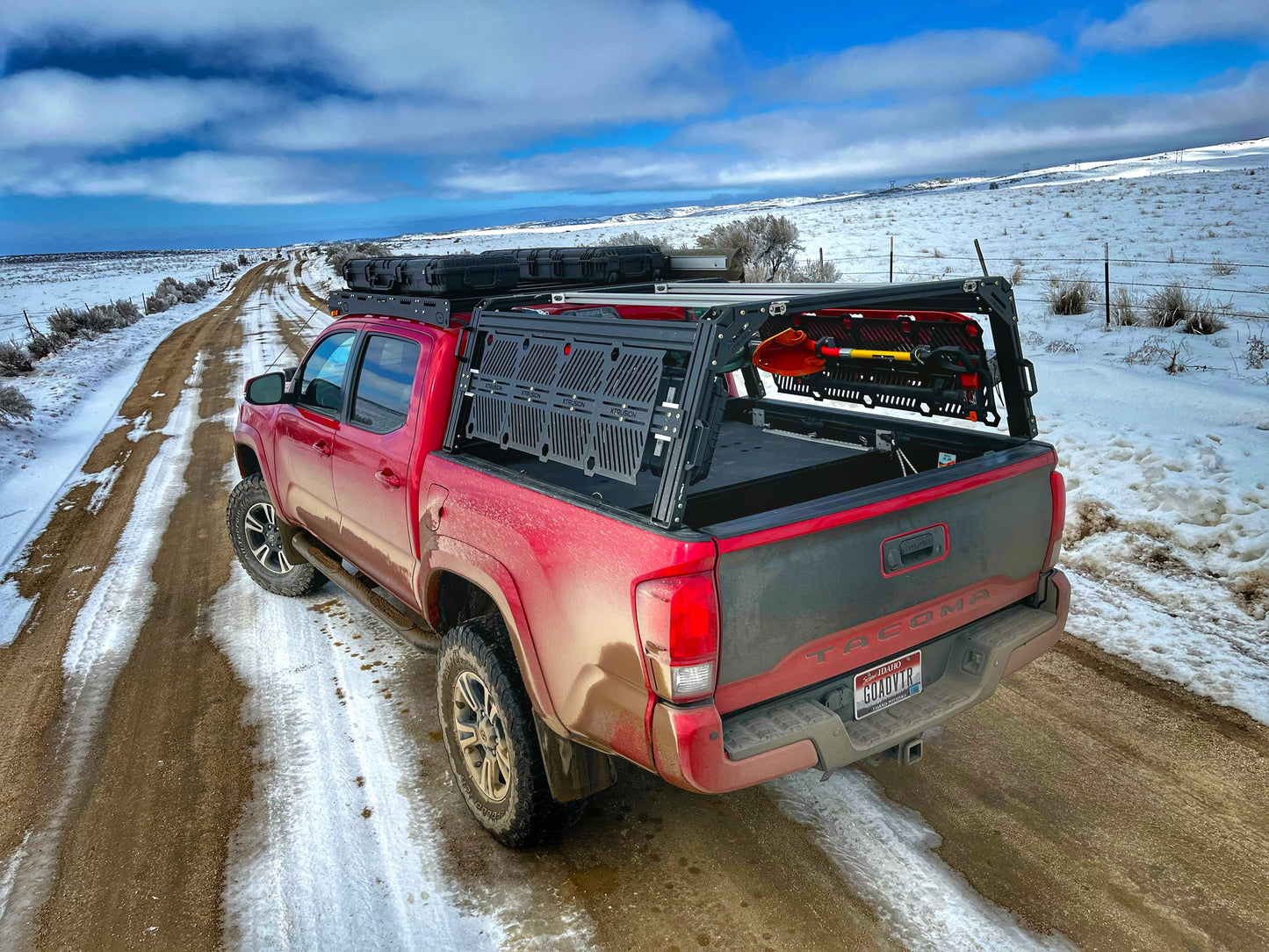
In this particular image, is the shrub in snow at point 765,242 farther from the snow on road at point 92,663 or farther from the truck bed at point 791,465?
the truck bed at point 791,465

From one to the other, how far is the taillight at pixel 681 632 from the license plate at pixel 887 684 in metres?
0.68

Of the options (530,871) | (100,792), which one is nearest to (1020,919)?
(530,871)

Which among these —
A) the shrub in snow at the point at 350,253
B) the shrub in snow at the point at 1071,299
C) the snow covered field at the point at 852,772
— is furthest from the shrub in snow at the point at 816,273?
the shrub in snow at the point at 350,253

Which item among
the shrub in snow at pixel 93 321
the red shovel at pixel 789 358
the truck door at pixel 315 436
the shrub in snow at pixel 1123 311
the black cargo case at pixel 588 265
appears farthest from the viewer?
the shrub in snow at pixel 93 321

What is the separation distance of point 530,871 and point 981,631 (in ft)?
6.22

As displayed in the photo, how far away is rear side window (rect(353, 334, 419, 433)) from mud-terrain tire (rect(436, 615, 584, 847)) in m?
1.07

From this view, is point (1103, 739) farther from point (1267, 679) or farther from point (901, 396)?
point (901, 396)

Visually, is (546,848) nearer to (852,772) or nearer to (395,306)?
(852,772)

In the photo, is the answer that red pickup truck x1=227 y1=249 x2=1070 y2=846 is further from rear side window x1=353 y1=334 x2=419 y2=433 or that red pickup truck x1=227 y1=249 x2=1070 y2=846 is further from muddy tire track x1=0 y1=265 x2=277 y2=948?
muddy tire track x1=0 y1=265 x2=277 y2=948

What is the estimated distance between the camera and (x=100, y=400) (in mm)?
13570

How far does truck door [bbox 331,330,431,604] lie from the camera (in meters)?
3.47

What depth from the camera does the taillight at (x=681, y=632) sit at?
86.0 inches

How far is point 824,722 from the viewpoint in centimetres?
242

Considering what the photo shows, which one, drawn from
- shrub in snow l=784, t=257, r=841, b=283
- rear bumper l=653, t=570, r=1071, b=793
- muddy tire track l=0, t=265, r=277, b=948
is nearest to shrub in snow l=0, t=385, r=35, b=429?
muddy tire track l=0, t=265, r=277, b=948
